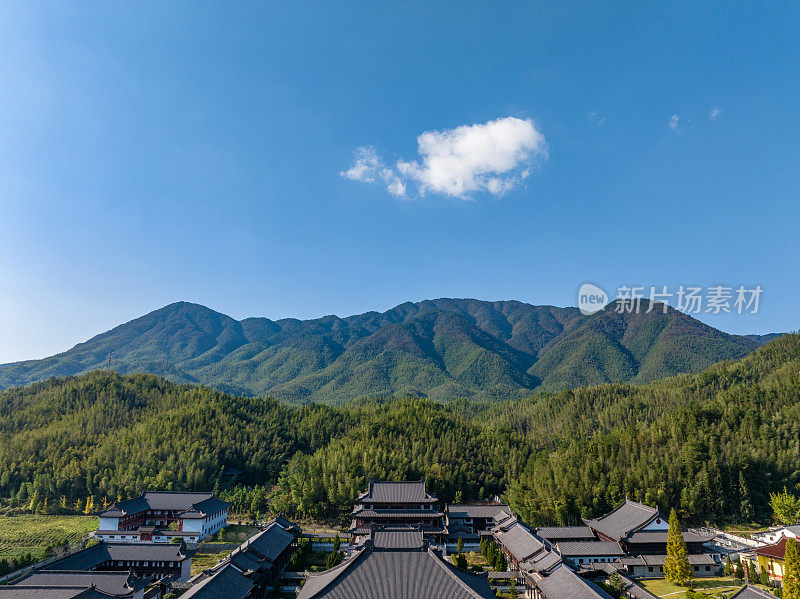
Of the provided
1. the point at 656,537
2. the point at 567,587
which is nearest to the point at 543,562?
the point at 567,587

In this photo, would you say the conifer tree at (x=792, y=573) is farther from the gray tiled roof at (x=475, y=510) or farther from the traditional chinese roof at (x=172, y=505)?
the traditional chinese roof at (x=172, y=505)

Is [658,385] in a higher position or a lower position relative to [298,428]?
higher

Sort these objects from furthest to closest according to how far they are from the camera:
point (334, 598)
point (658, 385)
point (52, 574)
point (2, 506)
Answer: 1. point (658, 385)
2. point (2, 506)
3. point (52, 574)
4. point (334, 598)

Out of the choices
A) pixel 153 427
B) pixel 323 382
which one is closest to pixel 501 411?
pixel 153 427

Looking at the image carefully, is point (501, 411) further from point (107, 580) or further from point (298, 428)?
point (107, 580)

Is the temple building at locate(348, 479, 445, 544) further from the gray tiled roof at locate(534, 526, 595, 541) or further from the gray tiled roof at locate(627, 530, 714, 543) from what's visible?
the gray tiled roof at locate(627, 530, 714, 543)
